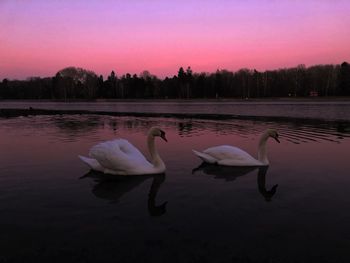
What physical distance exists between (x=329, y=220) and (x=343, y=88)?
105 meters

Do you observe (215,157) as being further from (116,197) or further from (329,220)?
(329,220)

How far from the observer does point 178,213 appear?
6785 millimetres

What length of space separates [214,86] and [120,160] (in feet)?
368

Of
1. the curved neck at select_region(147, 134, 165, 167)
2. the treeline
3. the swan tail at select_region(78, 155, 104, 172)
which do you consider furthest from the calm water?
the treeline

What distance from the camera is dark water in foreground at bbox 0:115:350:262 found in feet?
17.4

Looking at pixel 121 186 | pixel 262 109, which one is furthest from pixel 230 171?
pixel 262 109

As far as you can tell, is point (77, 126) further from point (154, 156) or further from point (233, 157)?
point (233, 157)

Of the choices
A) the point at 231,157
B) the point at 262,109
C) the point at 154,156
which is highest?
the point at 154,156

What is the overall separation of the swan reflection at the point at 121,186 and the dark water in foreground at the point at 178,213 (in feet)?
0.07

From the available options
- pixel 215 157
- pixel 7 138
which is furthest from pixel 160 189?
pixel 7 138

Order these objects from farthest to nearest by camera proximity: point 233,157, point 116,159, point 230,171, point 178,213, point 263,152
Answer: point 263,152
point 233,157
point 230,171
point 116,159
point 178,213

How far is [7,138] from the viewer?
1738 centimetres

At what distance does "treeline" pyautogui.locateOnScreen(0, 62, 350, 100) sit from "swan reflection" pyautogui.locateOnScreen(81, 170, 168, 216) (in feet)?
336

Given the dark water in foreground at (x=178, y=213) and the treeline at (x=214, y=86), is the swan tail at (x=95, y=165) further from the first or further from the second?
the treeline at (x=214, y=86)
